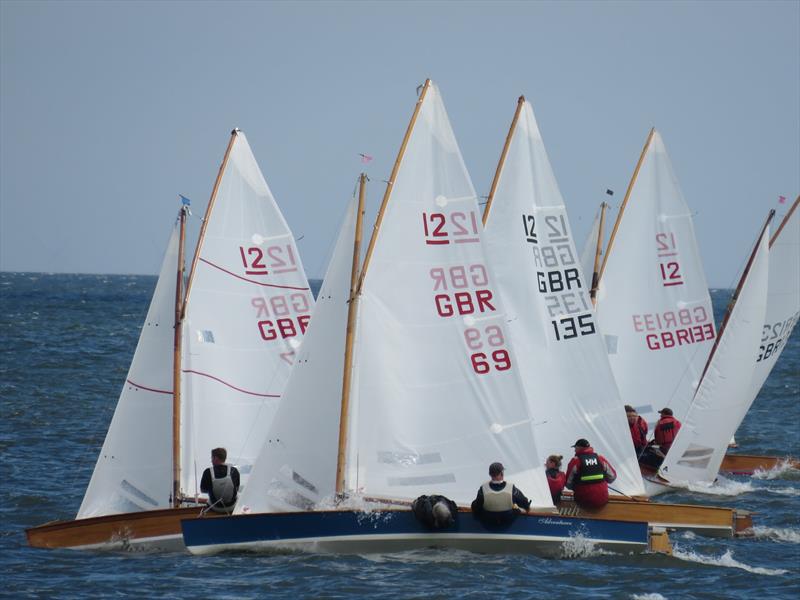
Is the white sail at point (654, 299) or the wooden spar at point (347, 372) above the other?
the white sail at point (654, 299)

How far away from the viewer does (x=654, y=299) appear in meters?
25.9

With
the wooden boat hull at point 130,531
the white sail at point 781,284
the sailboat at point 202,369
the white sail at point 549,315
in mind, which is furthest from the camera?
the white sail at point 781,284

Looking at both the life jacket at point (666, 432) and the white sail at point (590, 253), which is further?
the white sail at point (590, 253)

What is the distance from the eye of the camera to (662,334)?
2597 cm

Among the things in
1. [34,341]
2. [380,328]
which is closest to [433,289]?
[380,328]

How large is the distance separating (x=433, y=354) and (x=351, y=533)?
2.57 m

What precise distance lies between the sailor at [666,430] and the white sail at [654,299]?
5.49ft

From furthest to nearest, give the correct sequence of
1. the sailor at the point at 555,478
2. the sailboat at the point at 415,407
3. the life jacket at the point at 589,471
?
the sailor at the point at 555,478 < the life jacket at the point at 589,471 < the sailboat at the point at 415,407

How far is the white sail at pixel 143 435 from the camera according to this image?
18.6 m

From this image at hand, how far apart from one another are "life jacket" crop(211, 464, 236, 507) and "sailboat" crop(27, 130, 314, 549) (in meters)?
0.34

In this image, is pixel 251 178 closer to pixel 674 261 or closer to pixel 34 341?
pixel 674 261

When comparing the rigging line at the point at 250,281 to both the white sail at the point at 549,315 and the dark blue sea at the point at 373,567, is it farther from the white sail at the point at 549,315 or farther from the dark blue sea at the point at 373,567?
the dark blue sea at the point at 373,567

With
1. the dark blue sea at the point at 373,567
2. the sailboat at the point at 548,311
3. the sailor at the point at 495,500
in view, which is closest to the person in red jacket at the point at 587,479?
the dark blue sea at the point at 373,567

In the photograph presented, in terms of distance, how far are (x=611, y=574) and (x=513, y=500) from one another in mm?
1471
